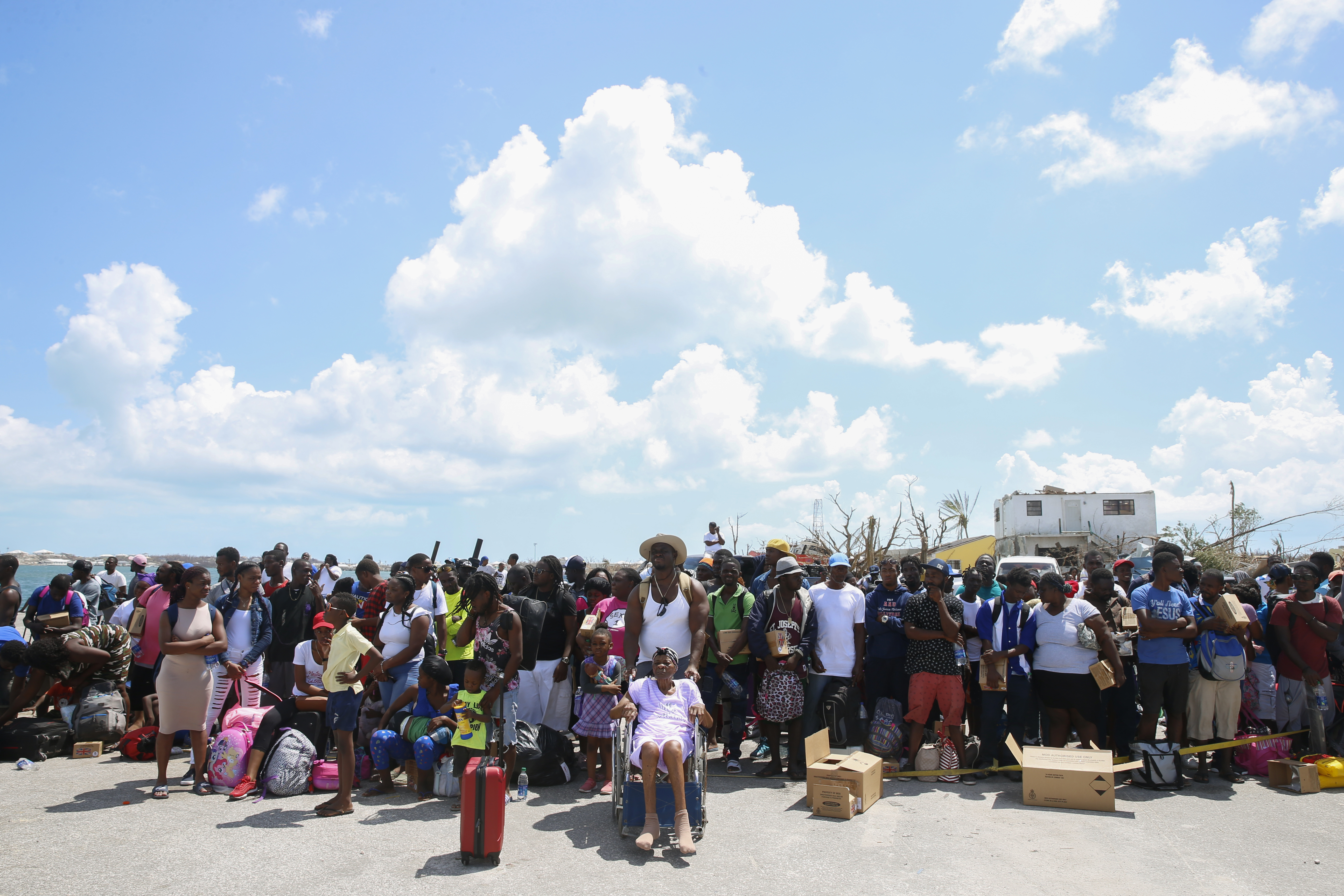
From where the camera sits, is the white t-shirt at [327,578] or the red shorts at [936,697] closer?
the red shorts at [936,697]

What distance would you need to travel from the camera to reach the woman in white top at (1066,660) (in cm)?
708

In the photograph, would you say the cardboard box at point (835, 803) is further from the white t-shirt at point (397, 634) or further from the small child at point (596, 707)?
the white t-shirt at point (397, 634)

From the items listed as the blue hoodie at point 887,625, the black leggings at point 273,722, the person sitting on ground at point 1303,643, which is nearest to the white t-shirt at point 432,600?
the black leggings at point 273,722

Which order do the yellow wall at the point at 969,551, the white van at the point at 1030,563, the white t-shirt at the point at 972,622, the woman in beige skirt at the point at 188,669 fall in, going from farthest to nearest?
1. the yellow wall at the point at 969,551
2. the white van at the point at 1030,563
3. the white t-shirt at the point at 972,622
4. the woman in beige skirt at the point at 188,669

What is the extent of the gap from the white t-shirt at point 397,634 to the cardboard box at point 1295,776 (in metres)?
7.29

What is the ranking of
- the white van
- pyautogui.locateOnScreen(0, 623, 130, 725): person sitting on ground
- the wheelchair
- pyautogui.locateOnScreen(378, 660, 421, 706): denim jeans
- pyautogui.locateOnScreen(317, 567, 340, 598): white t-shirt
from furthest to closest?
1. the white van
2. pyautogui.locateOnScreen(317, 567, 340, 598): white t-shirt
3. pyautogui.locateOnScreen(0, 623, 130, 725): person sitting on ground
4. pyautogui.locateOnScreen(378, 660, 421, 706): denim jeans
5. the wheelchair

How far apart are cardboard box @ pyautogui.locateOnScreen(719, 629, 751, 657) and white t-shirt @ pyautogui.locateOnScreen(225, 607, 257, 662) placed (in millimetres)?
4264

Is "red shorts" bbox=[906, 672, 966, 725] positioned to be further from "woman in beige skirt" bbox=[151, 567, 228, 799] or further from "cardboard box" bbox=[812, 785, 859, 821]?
"woman in beige skirt" bbox=[151, 567, 228, 799]

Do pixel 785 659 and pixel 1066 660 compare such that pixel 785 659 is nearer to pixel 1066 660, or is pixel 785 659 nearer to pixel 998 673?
pixel 998 673

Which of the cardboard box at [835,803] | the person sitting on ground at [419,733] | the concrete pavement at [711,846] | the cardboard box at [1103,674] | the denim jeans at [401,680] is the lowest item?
the concrete pavement at [711,846]

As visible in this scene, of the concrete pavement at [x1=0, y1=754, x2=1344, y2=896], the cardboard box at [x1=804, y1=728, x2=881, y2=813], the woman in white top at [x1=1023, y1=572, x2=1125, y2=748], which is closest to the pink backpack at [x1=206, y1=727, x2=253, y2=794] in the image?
the concrete pavement at [x1=0, y1=754, x2=1344, y2=896]

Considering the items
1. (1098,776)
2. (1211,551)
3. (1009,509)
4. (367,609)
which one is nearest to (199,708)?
(367,609)

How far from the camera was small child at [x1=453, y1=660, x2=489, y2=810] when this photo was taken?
20.9 ft

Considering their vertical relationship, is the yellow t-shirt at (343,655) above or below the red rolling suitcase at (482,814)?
above
